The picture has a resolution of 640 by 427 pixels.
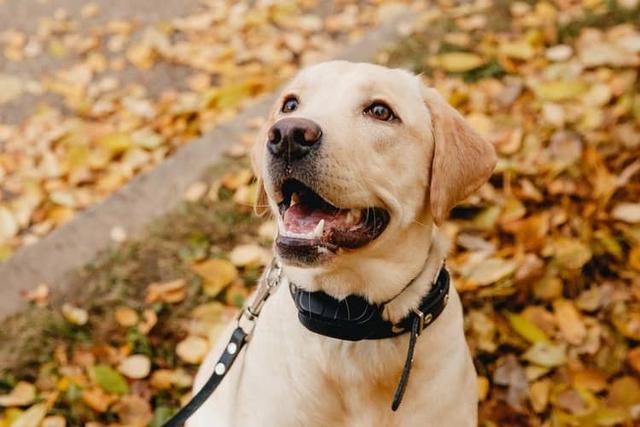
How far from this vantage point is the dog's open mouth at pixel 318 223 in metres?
2.19

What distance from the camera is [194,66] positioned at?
608 cm

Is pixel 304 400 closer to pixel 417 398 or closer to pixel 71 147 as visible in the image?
pixel 417 398

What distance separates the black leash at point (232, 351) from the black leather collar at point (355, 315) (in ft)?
0.77

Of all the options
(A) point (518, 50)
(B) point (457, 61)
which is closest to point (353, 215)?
(B) point (457, 61)

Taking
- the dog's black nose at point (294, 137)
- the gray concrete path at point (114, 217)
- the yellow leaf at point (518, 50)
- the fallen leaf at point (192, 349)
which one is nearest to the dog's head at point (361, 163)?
the dog's black nose at point (294, 137)

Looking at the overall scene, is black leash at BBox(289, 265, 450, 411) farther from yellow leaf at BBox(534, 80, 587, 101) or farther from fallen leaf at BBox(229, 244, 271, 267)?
yellow leaf at BBox(534, 80, 587, 101)

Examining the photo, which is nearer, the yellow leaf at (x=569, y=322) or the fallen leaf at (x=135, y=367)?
the yellow leaf at (x=569, y=322)

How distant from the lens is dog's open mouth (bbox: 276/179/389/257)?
2.19 meters

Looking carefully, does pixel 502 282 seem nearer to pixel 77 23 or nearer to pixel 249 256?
pixel 249 256

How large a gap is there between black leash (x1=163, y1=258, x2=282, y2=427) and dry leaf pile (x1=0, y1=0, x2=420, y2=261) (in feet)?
7.79

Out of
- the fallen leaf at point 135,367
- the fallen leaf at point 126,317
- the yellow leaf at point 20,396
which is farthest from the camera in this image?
the fallen leaf at point 126,317

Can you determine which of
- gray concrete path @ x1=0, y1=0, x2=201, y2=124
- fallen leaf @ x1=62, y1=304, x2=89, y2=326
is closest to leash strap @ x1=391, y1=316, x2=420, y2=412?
fallen leaf @ x1=62, y1=304, x2=89, y2=326

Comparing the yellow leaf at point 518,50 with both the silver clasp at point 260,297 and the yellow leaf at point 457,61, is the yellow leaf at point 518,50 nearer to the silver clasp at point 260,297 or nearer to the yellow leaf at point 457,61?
the yellow leaf at point 457,61

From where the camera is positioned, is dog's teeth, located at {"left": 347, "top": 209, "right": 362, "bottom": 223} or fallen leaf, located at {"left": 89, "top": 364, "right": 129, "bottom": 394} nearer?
dog's teeth, located at {"left": 347, "top": 209, "right": 362, "bottom": 223}
